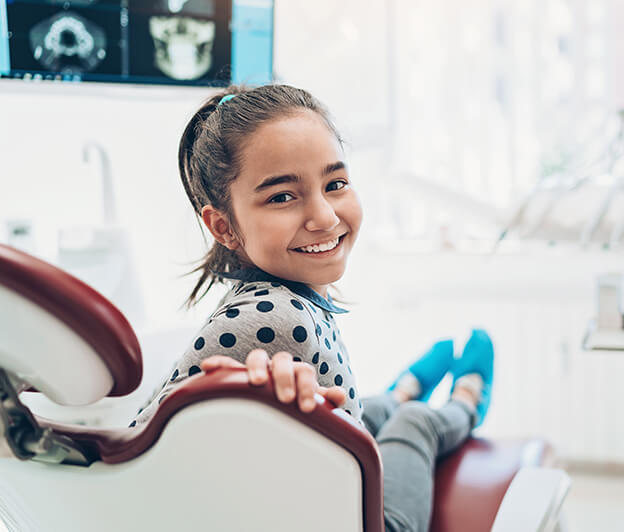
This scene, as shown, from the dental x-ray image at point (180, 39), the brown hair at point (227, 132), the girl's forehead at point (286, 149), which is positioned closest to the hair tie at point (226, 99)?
the brown hair at point (227, 132)

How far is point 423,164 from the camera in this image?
2.58 metres

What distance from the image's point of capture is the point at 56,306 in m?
0.60

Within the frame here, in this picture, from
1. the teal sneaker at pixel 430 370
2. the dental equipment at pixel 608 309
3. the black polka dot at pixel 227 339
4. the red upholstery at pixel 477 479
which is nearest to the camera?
the black polka dot at pixel 227 339

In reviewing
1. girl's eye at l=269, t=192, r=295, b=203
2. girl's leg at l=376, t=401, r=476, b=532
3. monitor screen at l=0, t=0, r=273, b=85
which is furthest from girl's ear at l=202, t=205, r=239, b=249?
monitor screen at l=0, t=0, r=273, b=85

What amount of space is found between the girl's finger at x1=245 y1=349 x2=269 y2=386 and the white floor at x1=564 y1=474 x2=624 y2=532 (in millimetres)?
1597

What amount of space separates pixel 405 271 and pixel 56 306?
1939 millimetres

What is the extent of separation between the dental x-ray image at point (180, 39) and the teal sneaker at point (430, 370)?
37.7 inches

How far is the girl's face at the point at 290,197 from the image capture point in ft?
3.11

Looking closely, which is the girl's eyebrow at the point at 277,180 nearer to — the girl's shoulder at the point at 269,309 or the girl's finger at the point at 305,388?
the girl's shoulder at the point at 269,309

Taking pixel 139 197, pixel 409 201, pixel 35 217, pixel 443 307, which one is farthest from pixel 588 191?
pixel 35 217

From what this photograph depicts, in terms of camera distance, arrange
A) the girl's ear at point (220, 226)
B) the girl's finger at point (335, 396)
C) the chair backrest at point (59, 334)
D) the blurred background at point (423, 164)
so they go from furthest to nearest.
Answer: the blurred background at point (423, 164) → the girl's ear at point (220, 226) → the girl's finger at point (335, 396) → the chair backrest at point (59, 334)

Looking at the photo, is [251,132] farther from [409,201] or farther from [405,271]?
[409,201]

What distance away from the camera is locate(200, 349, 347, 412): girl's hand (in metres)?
0.64

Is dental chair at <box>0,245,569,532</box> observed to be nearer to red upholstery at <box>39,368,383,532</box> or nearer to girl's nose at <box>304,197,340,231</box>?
red upholstery at <box>39,368,383,532</box>
